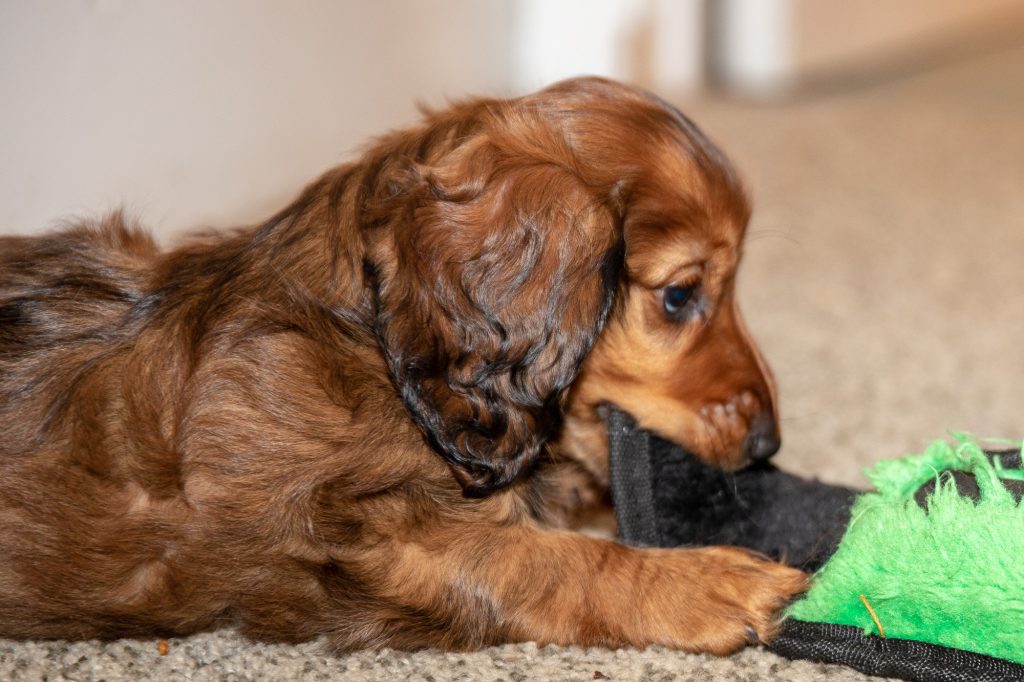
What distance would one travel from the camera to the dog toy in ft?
4.66

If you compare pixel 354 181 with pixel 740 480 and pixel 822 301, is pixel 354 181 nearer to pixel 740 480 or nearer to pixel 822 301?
pixel 740 480

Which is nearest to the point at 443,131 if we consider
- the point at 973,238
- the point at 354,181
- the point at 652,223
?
the point at 354,181

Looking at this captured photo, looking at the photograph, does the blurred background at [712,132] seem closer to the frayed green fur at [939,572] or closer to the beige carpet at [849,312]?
the beige carpet at [849,312]

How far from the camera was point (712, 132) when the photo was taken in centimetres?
545

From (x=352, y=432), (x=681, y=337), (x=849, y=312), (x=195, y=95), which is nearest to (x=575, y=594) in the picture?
(x=352, y=432)

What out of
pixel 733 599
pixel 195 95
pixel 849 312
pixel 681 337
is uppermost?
pixel 195 95

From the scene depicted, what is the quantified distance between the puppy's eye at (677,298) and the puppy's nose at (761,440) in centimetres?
21

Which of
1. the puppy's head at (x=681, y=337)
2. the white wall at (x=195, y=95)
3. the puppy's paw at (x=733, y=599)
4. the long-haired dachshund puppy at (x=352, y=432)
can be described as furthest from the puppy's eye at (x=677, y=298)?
the white wall at (x=195, y=95)

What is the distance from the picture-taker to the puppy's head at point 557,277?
155 centimetres

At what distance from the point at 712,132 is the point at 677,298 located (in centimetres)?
378

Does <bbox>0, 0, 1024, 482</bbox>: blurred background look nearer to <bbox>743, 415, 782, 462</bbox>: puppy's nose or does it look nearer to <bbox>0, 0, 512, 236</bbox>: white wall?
<bbox>0, 0, 512, 236</bbox>: white wall

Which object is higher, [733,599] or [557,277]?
[557,277]

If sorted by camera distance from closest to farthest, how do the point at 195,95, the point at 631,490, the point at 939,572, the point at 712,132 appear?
1. the point at 939,572
2. the point at 631,490
3. the point at 195,95
4. the point at 712,132

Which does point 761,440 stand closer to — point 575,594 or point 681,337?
point 681,337
